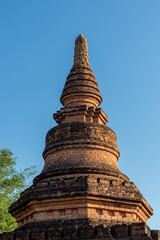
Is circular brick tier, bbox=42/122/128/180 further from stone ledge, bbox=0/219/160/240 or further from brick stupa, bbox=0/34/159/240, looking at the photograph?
stone ledge, bbox=0/219/160/240

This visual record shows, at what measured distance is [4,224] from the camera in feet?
64.0

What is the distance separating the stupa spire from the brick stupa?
1.82 ft

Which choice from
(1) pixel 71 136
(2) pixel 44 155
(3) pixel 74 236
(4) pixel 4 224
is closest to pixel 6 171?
(4) pixel 4 224

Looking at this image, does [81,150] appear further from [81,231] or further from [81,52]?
[81,52]

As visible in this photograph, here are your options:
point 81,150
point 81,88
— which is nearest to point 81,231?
point 81,150

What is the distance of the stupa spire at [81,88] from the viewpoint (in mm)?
16266

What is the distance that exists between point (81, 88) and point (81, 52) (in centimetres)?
268

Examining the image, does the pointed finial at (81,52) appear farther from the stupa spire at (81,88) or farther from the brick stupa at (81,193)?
the brick stupa at (81,193)

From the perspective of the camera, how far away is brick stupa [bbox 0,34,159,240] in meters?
10.6

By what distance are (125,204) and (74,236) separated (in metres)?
2.37

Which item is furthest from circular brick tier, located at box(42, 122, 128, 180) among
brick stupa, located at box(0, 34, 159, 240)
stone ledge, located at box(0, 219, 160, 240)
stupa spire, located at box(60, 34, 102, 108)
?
stone ledge, located at box(0, 219, 160, 240)

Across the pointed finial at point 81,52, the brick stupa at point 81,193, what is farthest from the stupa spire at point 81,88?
the brick stupa at point 81,193

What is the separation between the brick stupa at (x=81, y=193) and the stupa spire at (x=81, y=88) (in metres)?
0.55

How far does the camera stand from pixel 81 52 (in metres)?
18.1
